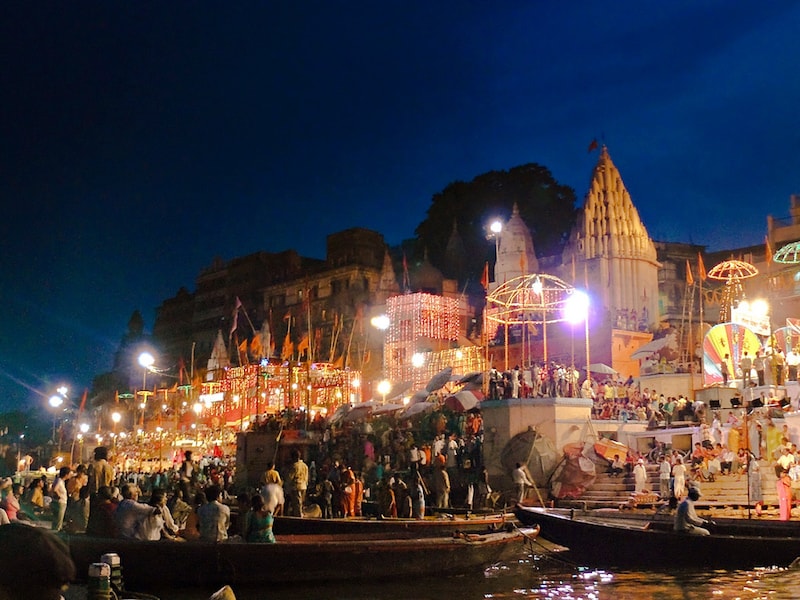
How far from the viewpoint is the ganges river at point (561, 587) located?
1162 cm

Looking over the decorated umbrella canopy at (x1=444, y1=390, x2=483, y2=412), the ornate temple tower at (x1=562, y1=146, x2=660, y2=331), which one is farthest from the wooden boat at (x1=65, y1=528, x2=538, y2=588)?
the ornate temple tower at (x1=562, y1=146, x2=660, y2=331)

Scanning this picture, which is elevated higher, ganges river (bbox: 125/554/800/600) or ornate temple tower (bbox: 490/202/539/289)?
ornate temple tower (bbox: 490/202/539/289)

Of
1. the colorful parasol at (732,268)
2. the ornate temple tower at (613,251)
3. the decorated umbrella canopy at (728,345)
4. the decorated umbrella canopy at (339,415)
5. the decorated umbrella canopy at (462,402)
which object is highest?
the ornate temple tower at (613,251)

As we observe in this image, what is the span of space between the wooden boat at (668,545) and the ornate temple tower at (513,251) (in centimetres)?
3168

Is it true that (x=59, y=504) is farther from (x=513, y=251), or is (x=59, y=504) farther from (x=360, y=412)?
(x=513, y=251)

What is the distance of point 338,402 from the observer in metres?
45.0

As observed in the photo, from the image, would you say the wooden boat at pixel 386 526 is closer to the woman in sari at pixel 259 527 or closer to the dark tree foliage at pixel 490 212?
the woman in sari at pixel 259 527

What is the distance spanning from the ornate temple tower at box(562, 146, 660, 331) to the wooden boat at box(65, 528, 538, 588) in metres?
27.5

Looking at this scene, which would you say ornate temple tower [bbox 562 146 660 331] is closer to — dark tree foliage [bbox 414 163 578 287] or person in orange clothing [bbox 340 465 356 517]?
dark tree foliage [bbox 414 163 578 287]

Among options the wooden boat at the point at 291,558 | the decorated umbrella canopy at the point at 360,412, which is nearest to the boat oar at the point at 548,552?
the wooden boat at the point at 291,558

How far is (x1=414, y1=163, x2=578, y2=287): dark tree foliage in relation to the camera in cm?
5447

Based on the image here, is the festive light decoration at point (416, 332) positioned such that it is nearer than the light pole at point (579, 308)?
No

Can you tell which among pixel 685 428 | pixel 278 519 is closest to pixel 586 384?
pixel 685 428

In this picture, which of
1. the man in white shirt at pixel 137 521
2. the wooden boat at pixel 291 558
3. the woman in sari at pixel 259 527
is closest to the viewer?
the wooden boat at pixel 291 558
